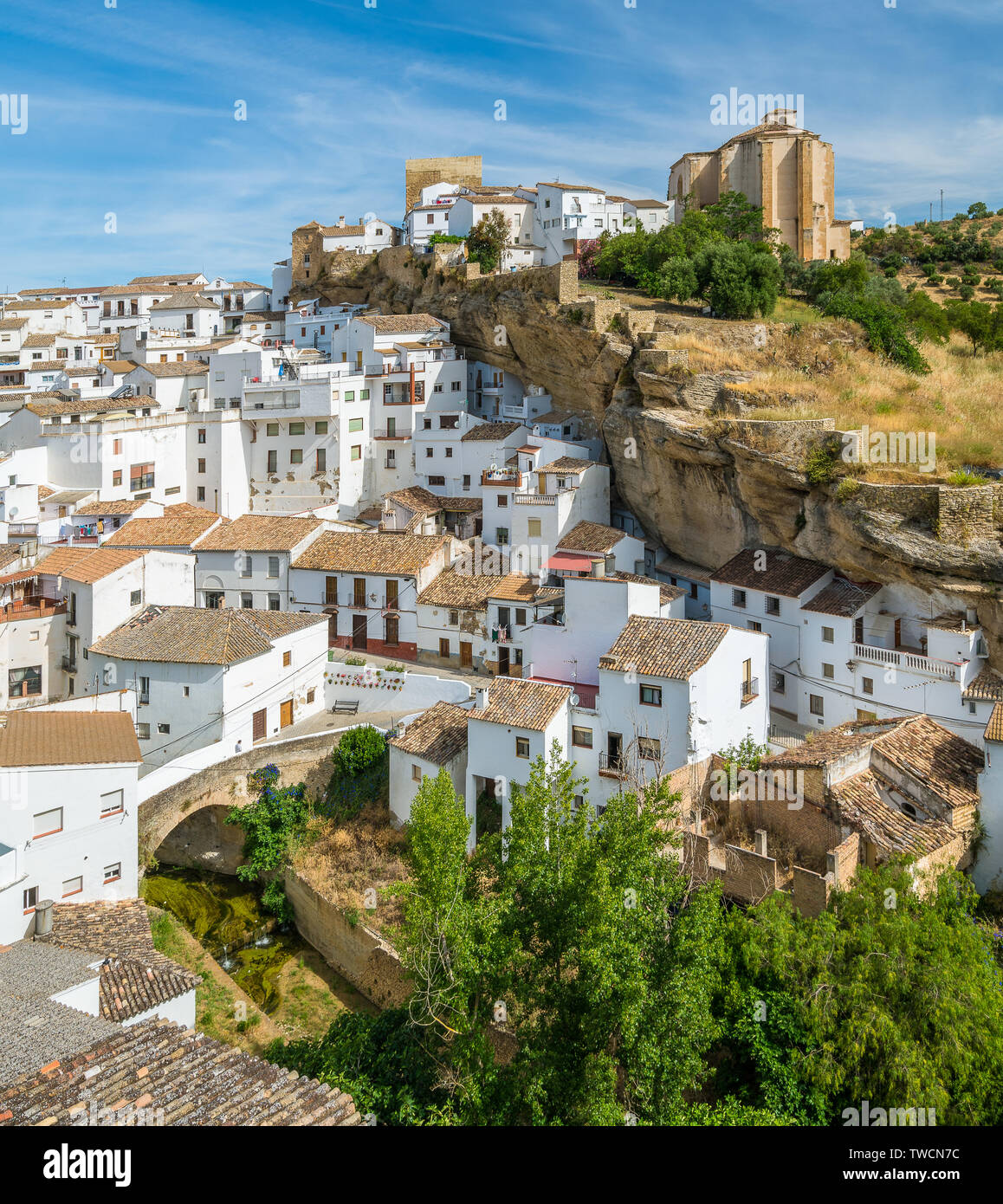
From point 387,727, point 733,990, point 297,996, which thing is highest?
point 387,727

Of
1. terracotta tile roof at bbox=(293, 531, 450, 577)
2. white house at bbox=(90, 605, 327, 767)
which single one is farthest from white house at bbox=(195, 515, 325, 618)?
white house at bbox=(90, 605, 327, 767)

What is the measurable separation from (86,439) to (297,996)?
21695 mm

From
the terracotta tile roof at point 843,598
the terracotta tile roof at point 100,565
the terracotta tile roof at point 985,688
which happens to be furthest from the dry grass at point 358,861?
the terracotta tile roof at point 985,688

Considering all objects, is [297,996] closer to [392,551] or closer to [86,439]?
[392,551]

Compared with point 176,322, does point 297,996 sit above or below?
below

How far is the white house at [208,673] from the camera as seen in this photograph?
2445 centimetres

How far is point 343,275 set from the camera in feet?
157

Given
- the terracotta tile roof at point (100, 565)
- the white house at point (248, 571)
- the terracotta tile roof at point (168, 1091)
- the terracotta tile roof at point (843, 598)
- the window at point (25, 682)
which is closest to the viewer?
the terracotta tile roof at point (168, 1091)

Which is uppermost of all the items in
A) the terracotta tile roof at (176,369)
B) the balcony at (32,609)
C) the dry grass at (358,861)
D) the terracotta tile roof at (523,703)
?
the terracotta tile roof at (176,369)

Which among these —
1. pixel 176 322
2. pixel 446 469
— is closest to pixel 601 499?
pixel 446 469

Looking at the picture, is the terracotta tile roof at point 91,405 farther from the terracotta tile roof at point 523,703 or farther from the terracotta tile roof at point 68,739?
the terracotta tile roof at point 523,703

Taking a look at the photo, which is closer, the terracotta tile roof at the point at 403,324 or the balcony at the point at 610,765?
the balcony at the point at 610,765

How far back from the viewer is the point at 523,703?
21172 millimetres

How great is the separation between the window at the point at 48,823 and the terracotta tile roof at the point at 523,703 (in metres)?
8.06
